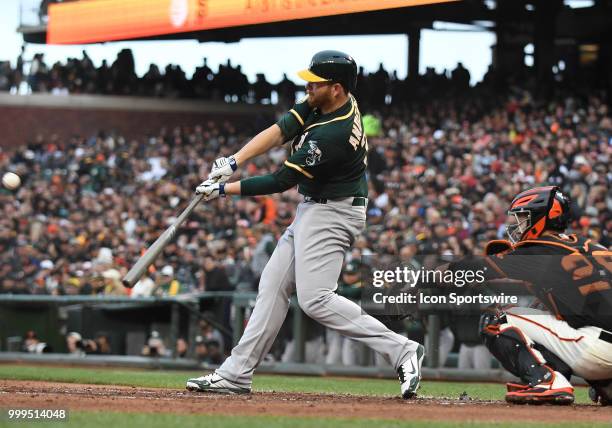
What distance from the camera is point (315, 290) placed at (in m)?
6.31

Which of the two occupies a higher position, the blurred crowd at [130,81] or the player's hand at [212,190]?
the blurred crowd at [130,81]

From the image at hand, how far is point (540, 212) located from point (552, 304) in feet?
1.68

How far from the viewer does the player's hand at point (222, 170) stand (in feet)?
21.2

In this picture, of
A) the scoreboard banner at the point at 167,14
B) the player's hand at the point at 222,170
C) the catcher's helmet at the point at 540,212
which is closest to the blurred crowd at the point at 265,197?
the scoreboard banner at the point at 167,14

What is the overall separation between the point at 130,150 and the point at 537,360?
746 inches

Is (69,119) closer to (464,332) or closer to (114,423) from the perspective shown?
(464,332)

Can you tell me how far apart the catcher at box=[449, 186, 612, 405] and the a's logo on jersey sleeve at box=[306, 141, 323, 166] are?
1.04 m

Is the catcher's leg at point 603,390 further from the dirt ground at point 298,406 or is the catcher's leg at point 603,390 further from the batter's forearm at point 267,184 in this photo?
the batter's forearm at point 267,184

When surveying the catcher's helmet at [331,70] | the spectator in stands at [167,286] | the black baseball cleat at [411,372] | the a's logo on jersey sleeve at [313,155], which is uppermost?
the catcher's helmet at [331,70]

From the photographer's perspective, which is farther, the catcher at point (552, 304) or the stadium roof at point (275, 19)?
the stadium roof at point (275, 19)

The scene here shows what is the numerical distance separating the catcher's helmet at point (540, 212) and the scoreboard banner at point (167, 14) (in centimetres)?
1268

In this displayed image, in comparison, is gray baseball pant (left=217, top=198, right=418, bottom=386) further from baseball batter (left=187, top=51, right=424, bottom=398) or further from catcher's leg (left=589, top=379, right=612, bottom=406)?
catcher's leg (left=589, top=379, right=612, bottom=406)

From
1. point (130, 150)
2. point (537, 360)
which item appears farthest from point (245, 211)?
point (537, 360)

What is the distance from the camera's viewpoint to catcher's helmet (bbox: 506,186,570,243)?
240 inches
